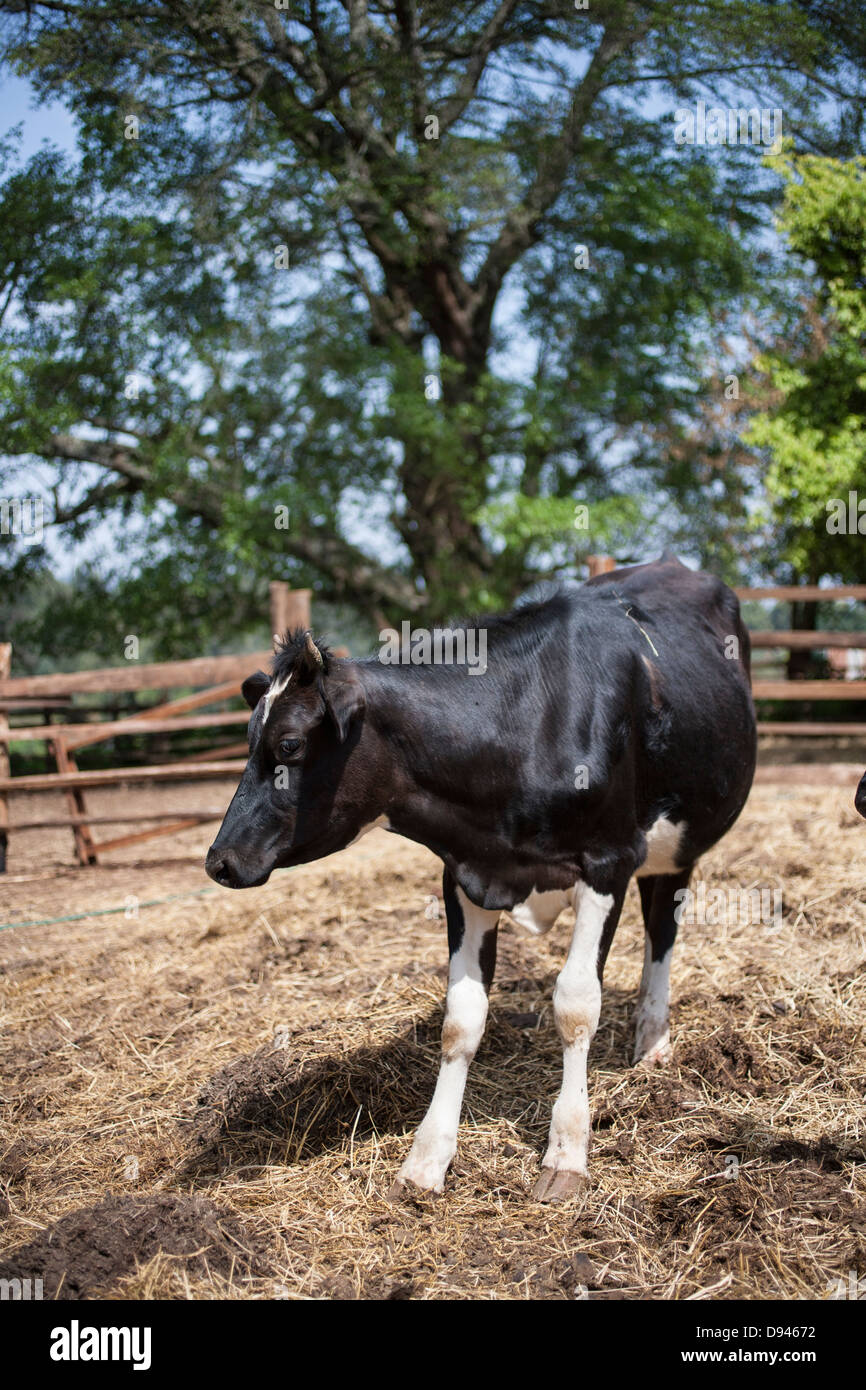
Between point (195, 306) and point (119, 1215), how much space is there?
14.7m

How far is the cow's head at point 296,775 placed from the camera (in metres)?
3.15

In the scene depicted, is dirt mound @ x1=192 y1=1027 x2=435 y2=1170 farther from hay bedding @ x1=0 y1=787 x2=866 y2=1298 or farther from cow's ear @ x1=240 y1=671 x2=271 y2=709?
cow's ear @ x1=240 y1=671 x2=271 y2=709

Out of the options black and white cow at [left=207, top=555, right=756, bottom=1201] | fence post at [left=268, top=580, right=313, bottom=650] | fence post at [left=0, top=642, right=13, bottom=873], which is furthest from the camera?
fence post at [left=268, top=580, right=313, bottom=650]

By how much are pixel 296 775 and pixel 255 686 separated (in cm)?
37

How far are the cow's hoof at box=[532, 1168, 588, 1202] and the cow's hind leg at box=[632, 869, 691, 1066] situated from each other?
34.3 inches

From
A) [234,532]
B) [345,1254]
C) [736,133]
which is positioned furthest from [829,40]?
[345,1254]

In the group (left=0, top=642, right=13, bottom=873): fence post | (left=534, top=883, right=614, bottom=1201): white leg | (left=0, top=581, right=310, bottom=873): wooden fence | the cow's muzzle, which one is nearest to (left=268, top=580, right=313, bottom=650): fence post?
(left=0, top=581, right=310, bottom=873): wooden fence

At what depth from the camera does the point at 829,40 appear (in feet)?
50.5

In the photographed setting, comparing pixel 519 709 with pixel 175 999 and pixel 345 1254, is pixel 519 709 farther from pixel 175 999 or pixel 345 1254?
pixel 175 999

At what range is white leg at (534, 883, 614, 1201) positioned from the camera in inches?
133

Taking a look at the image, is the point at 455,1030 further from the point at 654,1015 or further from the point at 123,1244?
the point at 123,1244

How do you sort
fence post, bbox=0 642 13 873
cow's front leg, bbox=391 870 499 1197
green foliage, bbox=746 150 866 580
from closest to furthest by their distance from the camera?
cow's front leg, bbox=391 870 499 1197
fence post, bbox=0 642 13 873
green foliage, bbox=746 150 866 580

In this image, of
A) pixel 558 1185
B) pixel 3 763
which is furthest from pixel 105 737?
pixel 558 1185

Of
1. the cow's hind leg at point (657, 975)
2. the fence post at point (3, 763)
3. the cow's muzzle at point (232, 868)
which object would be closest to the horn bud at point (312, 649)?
the cow's muzzle at point (232, 868)
